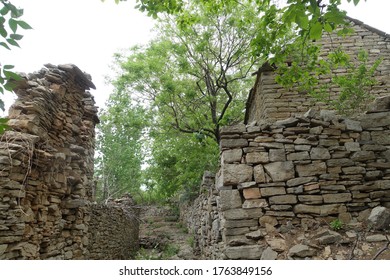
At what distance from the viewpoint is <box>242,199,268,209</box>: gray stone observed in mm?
3947

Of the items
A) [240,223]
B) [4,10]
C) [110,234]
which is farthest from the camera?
[110,234]

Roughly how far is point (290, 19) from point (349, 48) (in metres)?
6.57

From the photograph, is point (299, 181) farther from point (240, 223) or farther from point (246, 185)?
Answer: point (240, 223)

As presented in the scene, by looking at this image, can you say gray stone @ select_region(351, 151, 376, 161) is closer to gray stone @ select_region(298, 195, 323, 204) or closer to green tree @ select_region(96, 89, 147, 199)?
gray stone @ select_region(298, 195, 323, 204)

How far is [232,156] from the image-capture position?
13.8 ft

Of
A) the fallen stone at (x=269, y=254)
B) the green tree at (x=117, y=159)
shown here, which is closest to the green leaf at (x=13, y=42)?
the fallen stone at (x=269, y=254)

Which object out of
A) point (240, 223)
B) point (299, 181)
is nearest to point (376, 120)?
point (299, 181)

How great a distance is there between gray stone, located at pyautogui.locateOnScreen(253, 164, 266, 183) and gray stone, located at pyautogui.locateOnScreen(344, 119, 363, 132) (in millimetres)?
1473

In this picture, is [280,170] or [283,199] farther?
[280,170]

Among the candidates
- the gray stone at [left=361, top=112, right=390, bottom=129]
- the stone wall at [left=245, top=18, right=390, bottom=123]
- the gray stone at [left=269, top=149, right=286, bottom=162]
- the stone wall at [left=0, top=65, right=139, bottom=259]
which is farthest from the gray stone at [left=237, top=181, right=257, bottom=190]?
the stone wall at [left=245, top=18, right=390, bottom=123]

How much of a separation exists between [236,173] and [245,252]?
1.06m

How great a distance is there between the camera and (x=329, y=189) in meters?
4.01

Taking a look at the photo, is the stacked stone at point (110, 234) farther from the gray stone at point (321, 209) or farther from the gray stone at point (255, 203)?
the gray stone at point (321, 209)

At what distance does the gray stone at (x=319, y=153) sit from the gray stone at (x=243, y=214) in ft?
3.73
